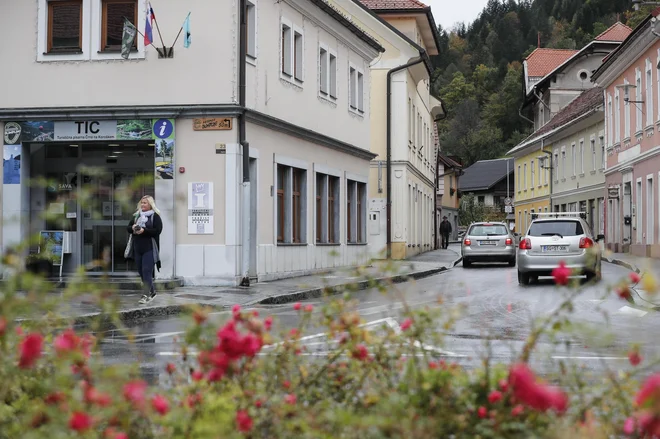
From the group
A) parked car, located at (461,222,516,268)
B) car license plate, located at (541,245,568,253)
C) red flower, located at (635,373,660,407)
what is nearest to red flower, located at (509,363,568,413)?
red flower, located at (635,373,660,407)

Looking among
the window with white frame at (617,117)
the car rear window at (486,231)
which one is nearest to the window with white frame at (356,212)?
the car rear window at (486,231)

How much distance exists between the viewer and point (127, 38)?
20.4m

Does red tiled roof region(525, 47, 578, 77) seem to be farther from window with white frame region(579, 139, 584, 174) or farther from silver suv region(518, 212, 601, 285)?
silver suv region(518, 212, 601, 285)

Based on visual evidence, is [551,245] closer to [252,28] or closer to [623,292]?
[252,28]


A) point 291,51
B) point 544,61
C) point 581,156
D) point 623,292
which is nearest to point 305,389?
point 623,292

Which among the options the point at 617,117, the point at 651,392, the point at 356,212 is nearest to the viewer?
the point at 651,392

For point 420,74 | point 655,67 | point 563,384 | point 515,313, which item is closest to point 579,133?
point 420,74

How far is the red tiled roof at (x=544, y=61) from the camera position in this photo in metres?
76.6

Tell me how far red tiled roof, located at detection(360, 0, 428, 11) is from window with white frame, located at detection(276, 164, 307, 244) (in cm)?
1823

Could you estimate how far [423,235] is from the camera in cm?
4928

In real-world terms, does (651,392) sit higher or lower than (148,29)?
lower

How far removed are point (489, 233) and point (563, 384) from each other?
30.4 meters

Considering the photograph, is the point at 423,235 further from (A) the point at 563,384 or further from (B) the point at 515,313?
(A) the point at 563,384

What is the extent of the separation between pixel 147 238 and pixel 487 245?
19.5 meters
